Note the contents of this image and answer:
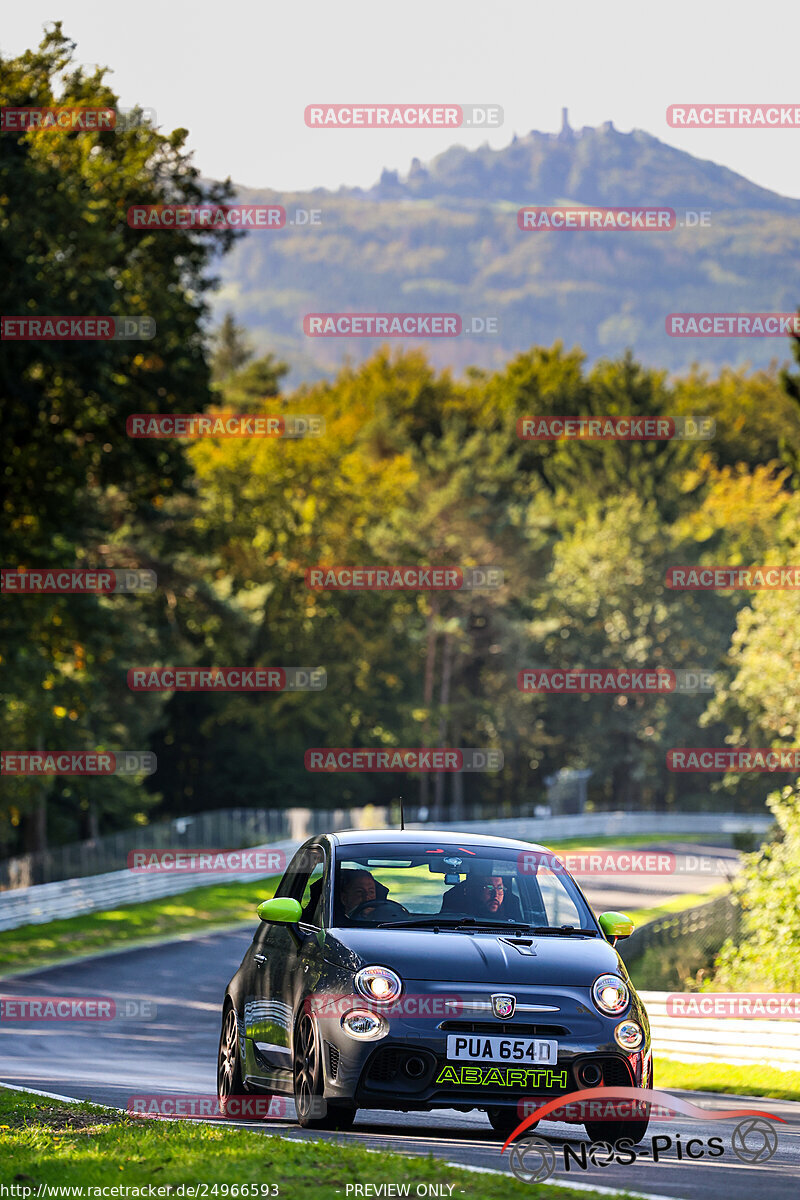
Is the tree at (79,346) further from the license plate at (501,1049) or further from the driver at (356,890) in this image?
the license plate at (501,1049)

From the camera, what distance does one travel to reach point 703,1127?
10.6m

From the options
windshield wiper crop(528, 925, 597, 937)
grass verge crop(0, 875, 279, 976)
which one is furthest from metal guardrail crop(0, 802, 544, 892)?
windshield wiper crop(528, 925, 597, 937)

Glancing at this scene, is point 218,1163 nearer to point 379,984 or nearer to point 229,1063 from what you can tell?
point 379,984

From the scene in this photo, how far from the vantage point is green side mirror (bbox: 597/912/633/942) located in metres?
9.09

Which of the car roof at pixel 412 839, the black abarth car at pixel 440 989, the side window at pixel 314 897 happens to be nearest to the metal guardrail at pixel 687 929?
the car roof at pixel 412 839

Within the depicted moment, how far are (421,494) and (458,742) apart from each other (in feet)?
43.2

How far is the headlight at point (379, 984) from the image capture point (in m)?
8.01

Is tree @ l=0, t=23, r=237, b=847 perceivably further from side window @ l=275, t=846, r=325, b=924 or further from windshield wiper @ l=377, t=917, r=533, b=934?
windshield wiper @ l=377, t=917, r=533, b=934

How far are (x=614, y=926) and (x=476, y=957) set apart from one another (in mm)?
1172

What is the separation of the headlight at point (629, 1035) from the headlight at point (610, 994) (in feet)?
0.24

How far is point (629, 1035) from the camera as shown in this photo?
8188 millimetres

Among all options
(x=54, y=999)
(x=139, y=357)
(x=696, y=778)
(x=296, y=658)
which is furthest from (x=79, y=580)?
(x=696, y=778)

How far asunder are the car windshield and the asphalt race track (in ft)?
3.76

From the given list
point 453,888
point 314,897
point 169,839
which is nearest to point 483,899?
point 453,888
